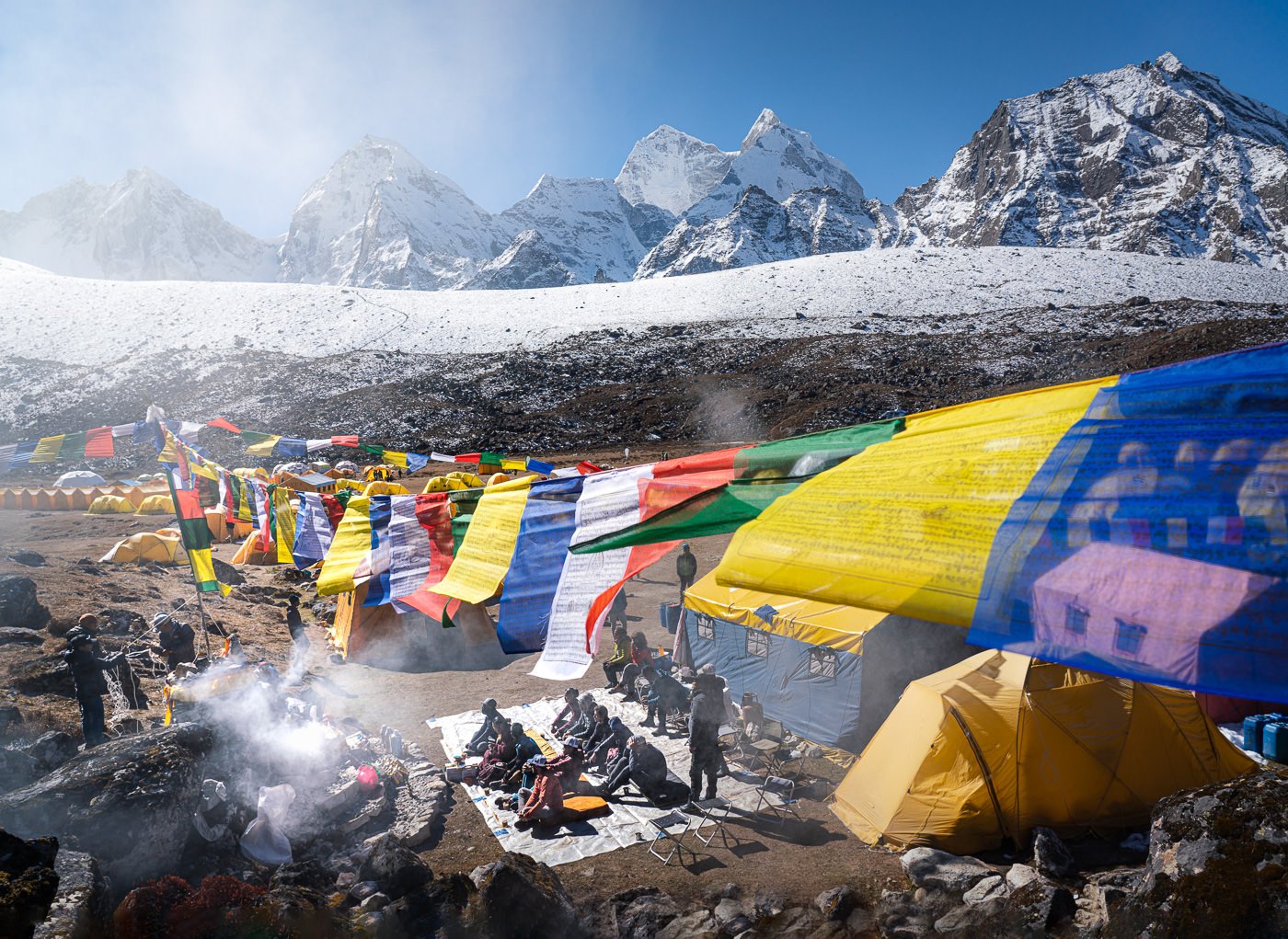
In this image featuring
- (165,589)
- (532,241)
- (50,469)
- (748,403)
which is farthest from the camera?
(532,241)

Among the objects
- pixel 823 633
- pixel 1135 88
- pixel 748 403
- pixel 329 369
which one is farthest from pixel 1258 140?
pixel 823 633

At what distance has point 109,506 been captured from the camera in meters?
25.6

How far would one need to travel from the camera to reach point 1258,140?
132m

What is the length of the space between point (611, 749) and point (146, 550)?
51.7ft

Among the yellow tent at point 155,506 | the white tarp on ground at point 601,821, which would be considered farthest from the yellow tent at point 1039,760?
the yellow tent at point 155,506

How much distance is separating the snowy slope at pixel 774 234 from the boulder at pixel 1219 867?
568 feet

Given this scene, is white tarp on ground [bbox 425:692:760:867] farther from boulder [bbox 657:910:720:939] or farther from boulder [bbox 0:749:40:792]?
boulder [bbox 0:749:40:792]

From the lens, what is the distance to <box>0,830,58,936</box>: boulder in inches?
96.7

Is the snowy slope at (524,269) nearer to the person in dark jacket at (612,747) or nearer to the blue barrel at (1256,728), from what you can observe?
the person in dark jacket at (612,747)

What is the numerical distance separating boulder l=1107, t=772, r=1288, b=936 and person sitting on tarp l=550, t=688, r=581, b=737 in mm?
6626

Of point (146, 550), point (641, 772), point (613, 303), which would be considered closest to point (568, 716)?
point (641, 772)

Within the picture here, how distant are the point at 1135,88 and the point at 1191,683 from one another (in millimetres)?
205498

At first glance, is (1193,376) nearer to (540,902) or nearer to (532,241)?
(540,902)

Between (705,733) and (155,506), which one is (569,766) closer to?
(705,733)
